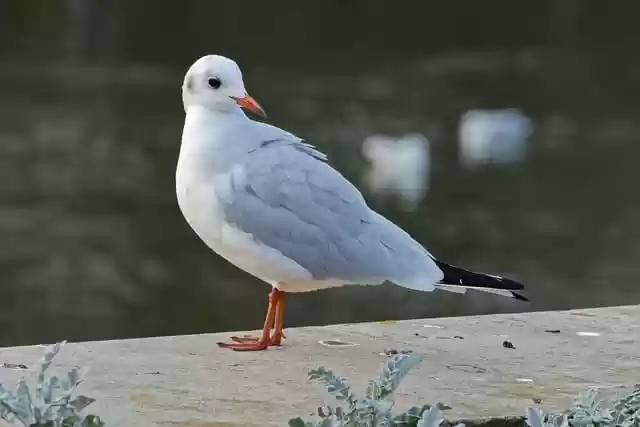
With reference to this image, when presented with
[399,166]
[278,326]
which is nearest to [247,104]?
[278,326]

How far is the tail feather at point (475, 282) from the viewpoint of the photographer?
220cm

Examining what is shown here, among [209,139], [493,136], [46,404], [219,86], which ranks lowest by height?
[46,404]

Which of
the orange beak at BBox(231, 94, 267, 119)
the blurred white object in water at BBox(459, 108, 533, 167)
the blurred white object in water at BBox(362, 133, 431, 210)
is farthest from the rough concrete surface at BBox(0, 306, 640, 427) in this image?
the blurred white object in water at BBox(459, 108, 533, 167)

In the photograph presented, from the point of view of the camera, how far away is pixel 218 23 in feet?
38.9

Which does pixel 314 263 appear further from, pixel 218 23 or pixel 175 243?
pixel 218 23

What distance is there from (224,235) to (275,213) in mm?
102

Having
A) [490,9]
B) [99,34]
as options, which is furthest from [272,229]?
[490,9]

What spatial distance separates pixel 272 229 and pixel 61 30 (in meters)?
9.79

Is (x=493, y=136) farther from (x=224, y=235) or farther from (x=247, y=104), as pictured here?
(x=224, y=235)

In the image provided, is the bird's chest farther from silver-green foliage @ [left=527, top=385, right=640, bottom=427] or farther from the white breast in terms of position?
silver-green foliage @ [left=527, top=385, right=640, bottom=427]

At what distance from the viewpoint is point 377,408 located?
56.7 inches

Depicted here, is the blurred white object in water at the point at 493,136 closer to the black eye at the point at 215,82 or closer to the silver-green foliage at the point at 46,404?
the black eye at the point at 215,82

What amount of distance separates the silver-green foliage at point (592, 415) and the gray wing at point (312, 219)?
25.5 inches

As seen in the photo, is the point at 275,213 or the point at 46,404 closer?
the point at 46,404
